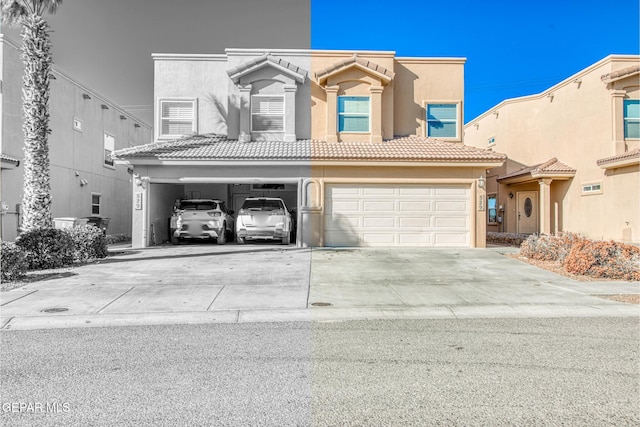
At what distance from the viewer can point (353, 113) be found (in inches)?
722

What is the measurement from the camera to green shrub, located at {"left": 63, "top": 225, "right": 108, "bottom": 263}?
1246cm

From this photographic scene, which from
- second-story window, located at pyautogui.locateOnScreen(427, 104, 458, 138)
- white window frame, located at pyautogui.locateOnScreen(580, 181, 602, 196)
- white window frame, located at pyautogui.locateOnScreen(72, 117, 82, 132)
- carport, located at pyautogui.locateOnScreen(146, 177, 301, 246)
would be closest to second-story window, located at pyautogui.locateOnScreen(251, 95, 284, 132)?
carport, located at pyautogui.locateOnScreen(146, 177, 301, 246)

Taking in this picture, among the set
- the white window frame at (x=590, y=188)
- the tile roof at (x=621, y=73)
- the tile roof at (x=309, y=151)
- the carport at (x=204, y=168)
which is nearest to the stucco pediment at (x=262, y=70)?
the tile roof at (x=309, y=151)

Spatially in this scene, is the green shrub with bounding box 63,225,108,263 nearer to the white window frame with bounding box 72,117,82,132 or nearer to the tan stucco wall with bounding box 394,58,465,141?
the white window frame with bounding box 72,117,82,132

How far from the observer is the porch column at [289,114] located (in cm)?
1816

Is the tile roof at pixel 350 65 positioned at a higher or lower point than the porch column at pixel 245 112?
higher

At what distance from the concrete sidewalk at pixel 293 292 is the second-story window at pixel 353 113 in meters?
6.57

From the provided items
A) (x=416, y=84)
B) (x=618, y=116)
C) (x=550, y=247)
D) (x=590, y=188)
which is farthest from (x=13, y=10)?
(x=590, y=188)

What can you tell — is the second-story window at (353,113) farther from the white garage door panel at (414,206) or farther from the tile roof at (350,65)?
the white garage door panel at (414,206)

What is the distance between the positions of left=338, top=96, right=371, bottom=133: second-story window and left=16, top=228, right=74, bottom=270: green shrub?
10332mm

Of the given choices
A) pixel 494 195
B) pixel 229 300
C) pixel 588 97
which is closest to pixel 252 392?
pixel 229 300

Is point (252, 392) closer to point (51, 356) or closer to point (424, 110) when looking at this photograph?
point (51, 356)

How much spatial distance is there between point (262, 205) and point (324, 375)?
12.7 meters

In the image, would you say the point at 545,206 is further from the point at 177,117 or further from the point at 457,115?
the point at 177,117
